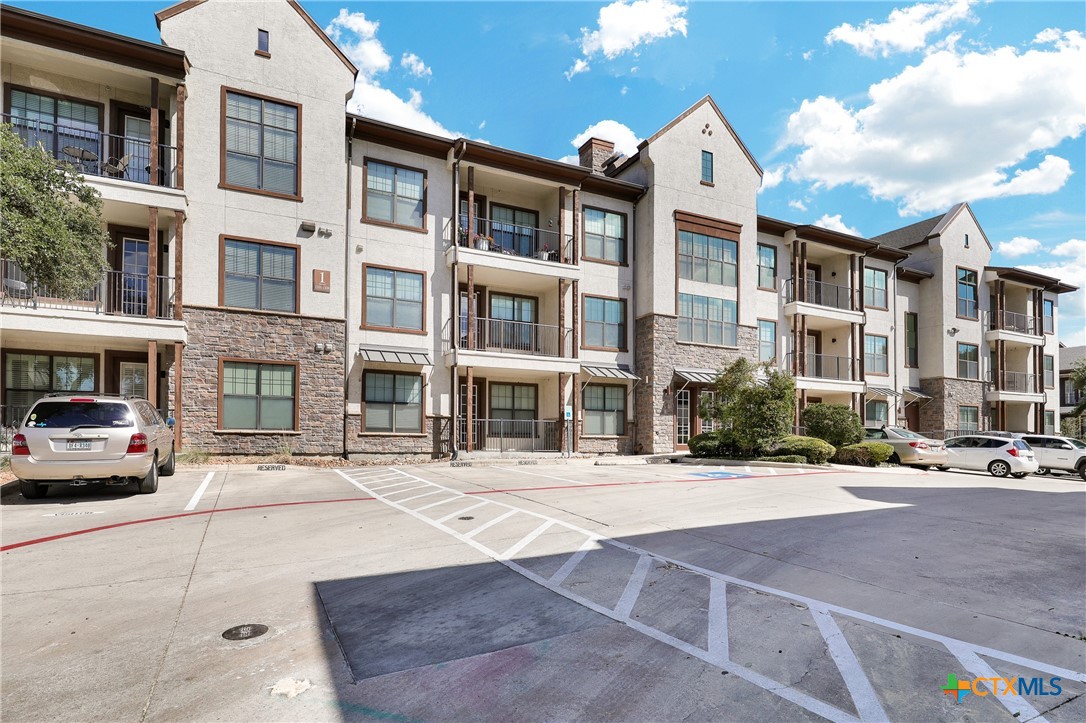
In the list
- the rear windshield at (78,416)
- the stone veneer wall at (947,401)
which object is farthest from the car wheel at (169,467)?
the stone veneer wall at (947,401)

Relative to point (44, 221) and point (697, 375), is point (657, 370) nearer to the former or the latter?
point (697, 375)

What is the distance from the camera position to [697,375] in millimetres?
24984

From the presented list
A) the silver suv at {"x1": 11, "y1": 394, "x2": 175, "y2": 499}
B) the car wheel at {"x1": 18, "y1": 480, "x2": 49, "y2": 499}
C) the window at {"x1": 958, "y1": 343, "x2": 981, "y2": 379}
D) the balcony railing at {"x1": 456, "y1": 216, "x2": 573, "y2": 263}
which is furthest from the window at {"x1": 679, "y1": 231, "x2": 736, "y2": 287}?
the car wheel at {"x1": 18, "y1": 480, "x2": 49, "y2": 499}

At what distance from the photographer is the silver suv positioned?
32.3 feet

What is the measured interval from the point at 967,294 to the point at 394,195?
108 feet

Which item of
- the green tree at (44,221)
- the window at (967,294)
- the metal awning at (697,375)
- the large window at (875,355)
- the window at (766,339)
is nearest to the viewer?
the green tree at (44,221)

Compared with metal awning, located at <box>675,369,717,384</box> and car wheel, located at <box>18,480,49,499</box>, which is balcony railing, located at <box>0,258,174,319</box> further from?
metal awning, located at <box>675,369,717,384</box>

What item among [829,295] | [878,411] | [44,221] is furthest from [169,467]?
[878,411]

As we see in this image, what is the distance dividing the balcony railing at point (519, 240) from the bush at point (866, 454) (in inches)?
489

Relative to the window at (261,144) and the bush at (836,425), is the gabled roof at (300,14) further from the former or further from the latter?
the bush at (836,425)

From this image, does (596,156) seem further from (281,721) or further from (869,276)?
(281,721)

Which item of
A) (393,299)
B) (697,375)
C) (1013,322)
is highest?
(1013,322)

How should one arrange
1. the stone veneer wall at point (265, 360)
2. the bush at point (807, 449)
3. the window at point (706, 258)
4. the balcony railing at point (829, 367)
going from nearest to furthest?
the stone veneer wall at point (265, 360) < the bush at point (807, 449) < the window at point (706, 258) < the balcony railing at point (829, 367)

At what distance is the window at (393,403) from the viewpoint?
66.2 feet
